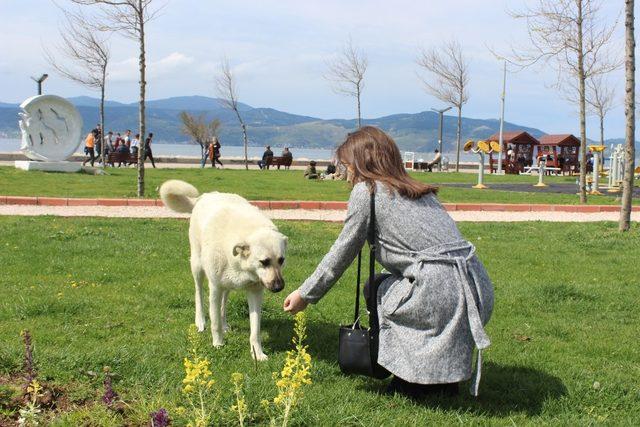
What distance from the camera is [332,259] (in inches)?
169

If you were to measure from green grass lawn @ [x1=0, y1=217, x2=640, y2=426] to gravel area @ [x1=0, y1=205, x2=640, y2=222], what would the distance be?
11.2 ft

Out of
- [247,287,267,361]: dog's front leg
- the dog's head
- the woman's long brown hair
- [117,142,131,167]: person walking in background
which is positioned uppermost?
[117,142,131,167]: person walking in background

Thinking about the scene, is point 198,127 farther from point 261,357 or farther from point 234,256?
point 261,357

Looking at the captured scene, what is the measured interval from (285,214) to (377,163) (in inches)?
398

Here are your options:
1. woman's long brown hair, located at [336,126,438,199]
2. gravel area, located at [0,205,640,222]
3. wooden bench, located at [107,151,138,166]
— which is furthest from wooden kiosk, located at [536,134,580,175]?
woman's long brown hair, located at [336,126,438,199]

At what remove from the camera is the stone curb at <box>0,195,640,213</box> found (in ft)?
49.8

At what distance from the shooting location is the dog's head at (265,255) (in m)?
4.97

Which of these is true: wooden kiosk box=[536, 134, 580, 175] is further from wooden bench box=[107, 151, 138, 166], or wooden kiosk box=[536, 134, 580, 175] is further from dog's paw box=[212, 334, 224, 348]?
dog's paw box=[212, 334, 224, 348]

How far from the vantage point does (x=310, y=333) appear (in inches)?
228

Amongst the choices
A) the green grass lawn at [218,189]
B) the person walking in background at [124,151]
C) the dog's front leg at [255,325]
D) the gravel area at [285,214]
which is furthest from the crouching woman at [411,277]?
the person walking in background at [124,151]

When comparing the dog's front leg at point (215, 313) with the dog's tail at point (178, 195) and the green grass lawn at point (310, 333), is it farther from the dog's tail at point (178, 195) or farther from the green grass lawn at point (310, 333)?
the dog's tail at point (178, 195)

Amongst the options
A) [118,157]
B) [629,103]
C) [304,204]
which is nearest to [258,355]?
[629,103]

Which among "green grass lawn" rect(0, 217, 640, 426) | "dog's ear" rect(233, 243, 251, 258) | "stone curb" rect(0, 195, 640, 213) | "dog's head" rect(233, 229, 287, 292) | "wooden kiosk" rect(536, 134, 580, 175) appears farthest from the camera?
"wooden kiosk" rect(536, 134, 580, 175)

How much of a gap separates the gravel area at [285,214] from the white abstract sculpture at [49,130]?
38.0ft
